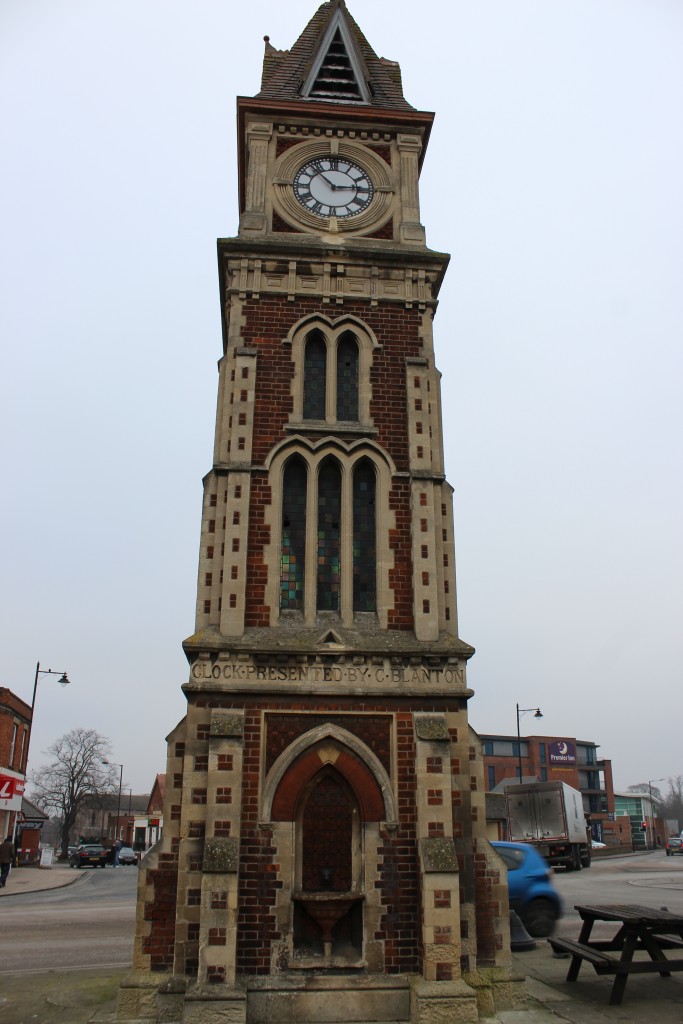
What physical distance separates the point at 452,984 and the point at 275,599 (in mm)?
5999

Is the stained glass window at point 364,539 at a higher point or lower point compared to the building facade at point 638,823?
higher

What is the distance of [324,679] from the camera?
12.8m

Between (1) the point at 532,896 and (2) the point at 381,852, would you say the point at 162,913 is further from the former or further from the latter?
(1) the point at 532,896

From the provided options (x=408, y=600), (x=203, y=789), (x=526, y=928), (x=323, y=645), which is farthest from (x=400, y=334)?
(x=526, y=928)

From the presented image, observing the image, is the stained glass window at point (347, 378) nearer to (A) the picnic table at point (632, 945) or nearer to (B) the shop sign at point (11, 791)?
(A) the picnic table at point (632, 945)

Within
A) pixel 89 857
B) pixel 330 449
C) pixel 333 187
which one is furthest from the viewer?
pixel 89 857

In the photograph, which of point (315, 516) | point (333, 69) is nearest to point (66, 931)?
point (315, 516)

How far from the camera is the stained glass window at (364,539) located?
1402 centimetres

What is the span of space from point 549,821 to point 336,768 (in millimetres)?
28217

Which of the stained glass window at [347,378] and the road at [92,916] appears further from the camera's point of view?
the stained glass window at [347,378]

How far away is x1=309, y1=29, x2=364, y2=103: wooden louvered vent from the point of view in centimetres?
1894

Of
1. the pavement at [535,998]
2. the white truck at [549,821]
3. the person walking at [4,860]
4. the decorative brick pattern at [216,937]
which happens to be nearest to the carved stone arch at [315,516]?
the decorative brick pattern at [216,937]

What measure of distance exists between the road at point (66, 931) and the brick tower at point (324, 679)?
3.77 meters

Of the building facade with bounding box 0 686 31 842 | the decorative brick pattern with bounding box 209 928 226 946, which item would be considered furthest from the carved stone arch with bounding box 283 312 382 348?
the building facade with bounding box 0 686 31 842
